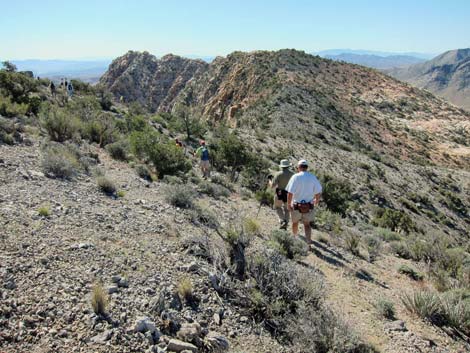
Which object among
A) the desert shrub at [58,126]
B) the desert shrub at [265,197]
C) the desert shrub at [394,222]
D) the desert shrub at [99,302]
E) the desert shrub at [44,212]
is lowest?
the desert shrub at [394,222]

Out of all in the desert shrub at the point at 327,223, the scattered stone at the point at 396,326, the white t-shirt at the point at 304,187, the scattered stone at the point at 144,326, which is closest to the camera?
the scattered stone at the point at 144,326

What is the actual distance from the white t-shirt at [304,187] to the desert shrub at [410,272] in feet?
9.22

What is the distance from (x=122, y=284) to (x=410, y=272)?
21.8 feet

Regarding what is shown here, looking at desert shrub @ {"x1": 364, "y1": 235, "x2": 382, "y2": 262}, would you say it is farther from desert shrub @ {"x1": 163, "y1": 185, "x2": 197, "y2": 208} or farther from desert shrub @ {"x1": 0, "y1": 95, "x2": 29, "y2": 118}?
desert shrub @ {"x1": 0, "y1": 95, "x2": 29, "y2": 118}

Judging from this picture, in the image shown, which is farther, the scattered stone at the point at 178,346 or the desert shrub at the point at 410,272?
the desert shrub at the point at 410,272

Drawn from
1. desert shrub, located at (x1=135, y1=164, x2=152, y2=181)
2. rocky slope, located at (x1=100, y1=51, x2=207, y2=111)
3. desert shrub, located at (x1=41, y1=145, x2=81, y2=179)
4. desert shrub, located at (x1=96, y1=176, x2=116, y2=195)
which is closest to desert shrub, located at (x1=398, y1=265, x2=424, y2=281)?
desert shrub, located at (x1=96, y1=176, x2=116, y2=195)

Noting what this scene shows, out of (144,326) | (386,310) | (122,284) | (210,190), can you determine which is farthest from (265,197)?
(144,326)

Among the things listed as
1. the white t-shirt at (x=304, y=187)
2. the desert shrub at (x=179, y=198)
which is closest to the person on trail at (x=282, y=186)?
the white t-shirt at (x=304, y=187)

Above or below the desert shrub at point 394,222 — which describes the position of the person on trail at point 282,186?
above

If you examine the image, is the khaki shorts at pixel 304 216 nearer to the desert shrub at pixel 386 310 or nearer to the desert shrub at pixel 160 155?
the desert shrub at pixel 386 310

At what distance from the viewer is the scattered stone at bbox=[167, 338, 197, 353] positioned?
3.93m

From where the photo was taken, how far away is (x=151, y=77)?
89875 millimetres

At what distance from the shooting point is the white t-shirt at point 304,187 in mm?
7758

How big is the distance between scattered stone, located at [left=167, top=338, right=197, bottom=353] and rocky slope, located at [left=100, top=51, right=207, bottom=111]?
78.9 metres
